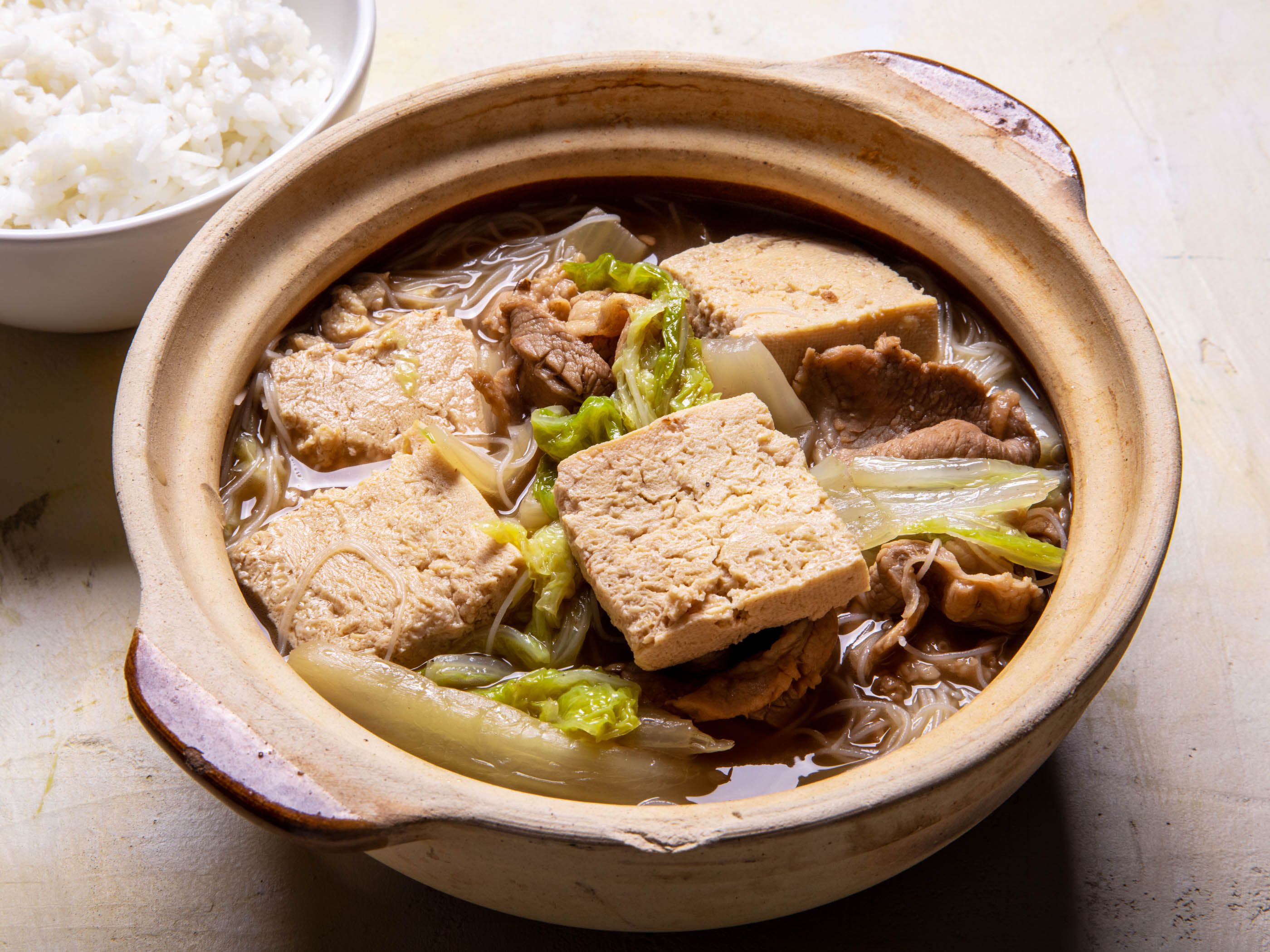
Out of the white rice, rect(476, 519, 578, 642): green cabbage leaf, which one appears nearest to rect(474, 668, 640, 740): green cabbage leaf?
rect(476, 519, 578, 642): green cabbage leaf

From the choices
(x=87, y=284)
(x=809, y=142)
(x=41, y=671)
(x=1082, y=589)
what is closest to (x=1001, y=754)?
(x=1082, y=589)

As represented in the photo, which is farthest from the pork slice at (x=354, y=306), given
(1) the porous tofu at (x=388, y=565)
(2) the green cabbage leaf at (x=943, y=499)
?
(2) the green cabbage leaf at (x=943, y=499)

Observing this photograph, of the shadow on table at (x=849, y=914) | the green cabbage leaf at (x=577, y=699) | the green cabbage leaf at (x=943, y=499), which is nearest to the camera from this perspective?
the green cabbage leaf at (x=577, y=699)

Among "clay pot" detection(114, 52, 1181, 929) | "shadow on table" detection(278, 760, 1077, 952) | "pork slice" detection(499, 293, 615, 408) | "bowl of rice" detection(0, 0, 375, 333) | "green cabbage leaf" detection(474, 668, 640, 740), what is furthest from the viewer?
"bowl of rice" detection(0, 0, 375, 333)

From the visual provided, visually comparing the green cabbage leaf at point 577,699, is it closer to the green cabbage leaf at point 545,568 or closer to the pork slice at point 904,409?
the green cabbage leaf at point 545,568

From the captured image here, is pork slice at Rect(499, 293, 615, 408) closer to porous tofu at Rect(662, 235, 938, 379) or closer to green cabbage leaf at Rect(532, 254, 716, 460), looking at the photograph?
green cabbage leaf at Rect(532, 254, 716, 460)

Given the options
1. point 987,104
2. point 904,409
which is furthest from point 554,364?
point 987,104

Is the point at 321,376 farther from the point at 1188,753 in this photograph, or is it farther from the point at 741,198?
the point at 1188,753
